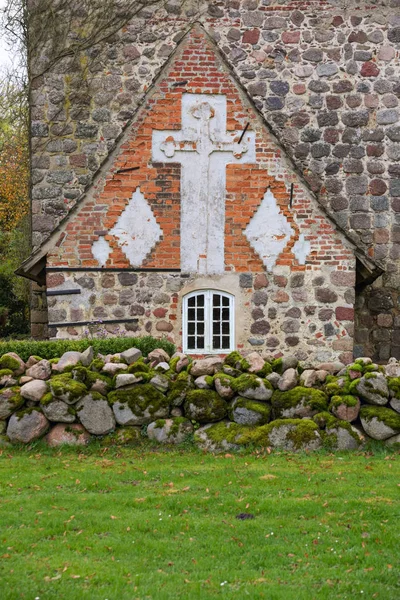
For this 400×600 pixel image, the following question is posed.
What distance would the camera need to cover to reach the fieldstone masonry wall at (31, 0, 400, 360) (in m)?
15.8

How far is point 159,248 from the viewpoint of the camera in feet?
42.1

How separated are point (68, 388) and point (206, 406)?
1.56 metres

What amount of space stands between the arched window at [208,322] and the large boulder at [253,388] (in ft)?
13.7

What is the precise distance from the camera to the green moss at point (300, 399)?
877 cm

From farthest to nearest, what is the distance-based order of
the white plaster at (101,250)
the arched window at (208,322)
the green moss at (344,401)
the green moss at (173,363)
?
the arched window at (208,322), the white plaster at (101,250), the green moss at (173,363), the green moss at (344,401)

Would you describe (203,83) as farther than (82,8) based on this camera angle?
No

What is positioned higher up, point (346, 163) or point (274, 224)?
point (346, 163)

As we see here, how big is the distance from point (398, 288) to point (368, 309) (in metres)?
0.75

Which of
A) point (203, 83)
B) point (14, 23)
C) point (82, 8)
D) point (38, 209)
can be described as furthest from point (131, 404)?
point (14, 23)

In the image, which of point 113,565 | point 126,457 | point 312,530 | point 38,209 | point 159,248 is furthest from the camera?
point 38,209

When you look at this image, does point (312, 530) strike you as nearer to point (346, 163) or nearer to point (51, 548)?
point (51, 548)

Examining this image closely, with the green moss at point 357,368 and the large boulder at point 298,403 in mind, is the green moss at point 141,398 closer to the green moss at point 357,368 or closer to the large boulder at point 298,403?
the large boulder at point 298,403

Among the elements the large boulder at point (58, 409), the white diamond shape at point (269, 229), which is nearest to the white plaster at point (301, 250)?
the white diamond shape at point (269, 229)

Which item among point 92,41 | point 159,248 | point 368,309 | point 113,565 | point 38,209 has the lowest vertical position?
point 113,565
